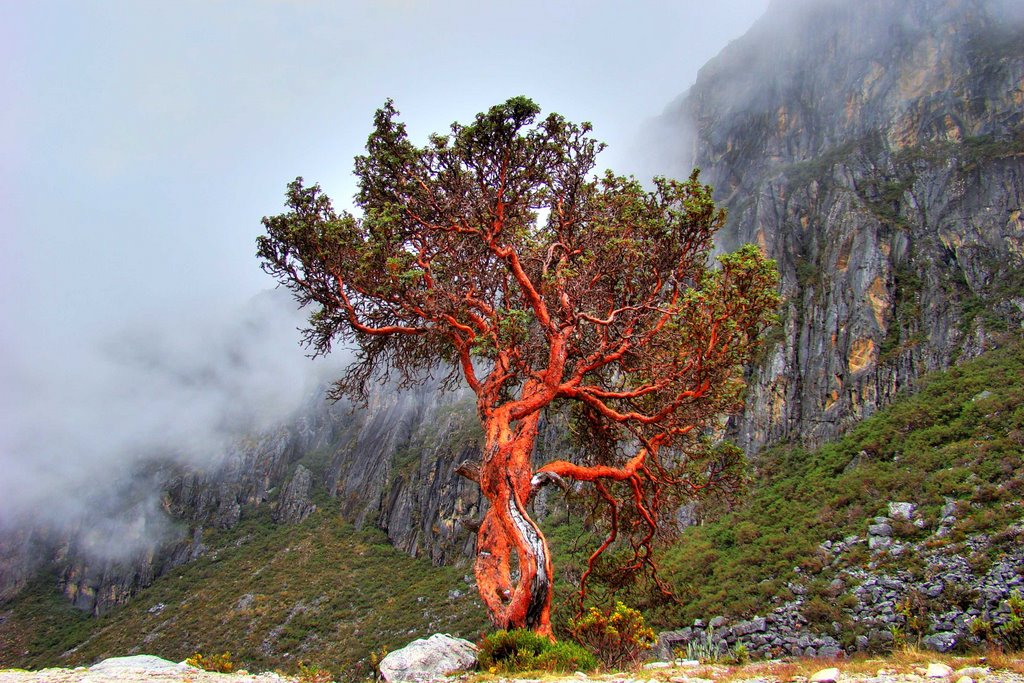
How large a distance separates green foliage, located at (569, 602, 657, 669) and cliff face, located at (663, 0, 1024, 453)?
138ft

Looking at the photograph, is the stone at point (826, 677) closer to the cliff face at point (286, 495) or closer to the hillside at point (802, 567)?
the hillside at point (802, 567)

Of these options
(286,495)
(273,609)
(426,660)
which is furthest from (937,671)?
(286,495)

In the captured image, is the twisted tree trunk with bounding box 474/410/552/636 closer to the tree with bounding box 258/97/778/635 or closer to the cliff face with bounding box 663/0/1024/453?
the tree with bounding box 258/97/778/635

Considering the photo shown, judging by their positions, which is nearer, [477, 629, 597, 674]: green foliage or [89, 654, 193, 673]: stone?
[477, 629, 597, 674]: green foliage

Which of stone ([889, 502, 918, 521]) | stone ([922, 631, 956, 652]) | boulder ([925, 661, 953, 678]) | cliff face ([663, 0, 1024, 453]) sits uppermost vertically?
cliff face ([663, 0, 1024, 453])

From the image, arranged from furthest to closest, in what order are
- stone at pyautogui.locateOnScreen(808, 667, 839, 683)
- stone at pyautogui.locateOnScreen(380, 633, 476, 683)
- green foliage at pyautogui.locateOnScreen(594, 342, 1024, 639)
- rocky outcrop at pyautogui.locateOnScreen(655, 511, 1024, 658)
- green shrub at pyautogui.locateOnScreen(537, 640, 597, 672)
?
green foliage at pyautogui.locateOnScreen(594, 342, 1024, 639) → rocky outcrop at pyautogui.locateOnScreen(655, 511, 1024, 658) → stone at pyautogui.locateOnScreen(380, 633, 476, 683) → green shrub at pyautogui.locateOnScreen(537, 640, 597, 672) → stone at pyautogui.locateOnScreen(808, 667, 839, 683)

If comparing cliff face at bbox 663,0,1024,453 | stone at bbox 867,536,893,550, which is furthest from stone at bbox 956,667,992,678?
cliff face at bbox 663,0,1024,453

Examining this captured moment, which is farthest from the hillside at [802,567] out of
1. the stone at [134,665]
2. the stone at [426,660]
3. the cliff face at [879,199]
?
the stone at [134,665]

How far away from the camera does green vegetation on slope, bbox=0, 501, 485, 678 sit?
43.5 m

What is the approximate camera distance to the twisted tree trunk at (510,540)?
6.87m

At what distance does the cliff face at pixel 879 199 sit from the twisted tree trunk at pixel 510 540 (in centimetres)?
4319

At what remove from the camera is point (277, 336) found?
132375 millimetres

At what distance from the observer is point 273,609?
2083 inches

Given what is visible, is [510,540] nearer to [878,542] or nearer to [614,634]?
[614,634]
